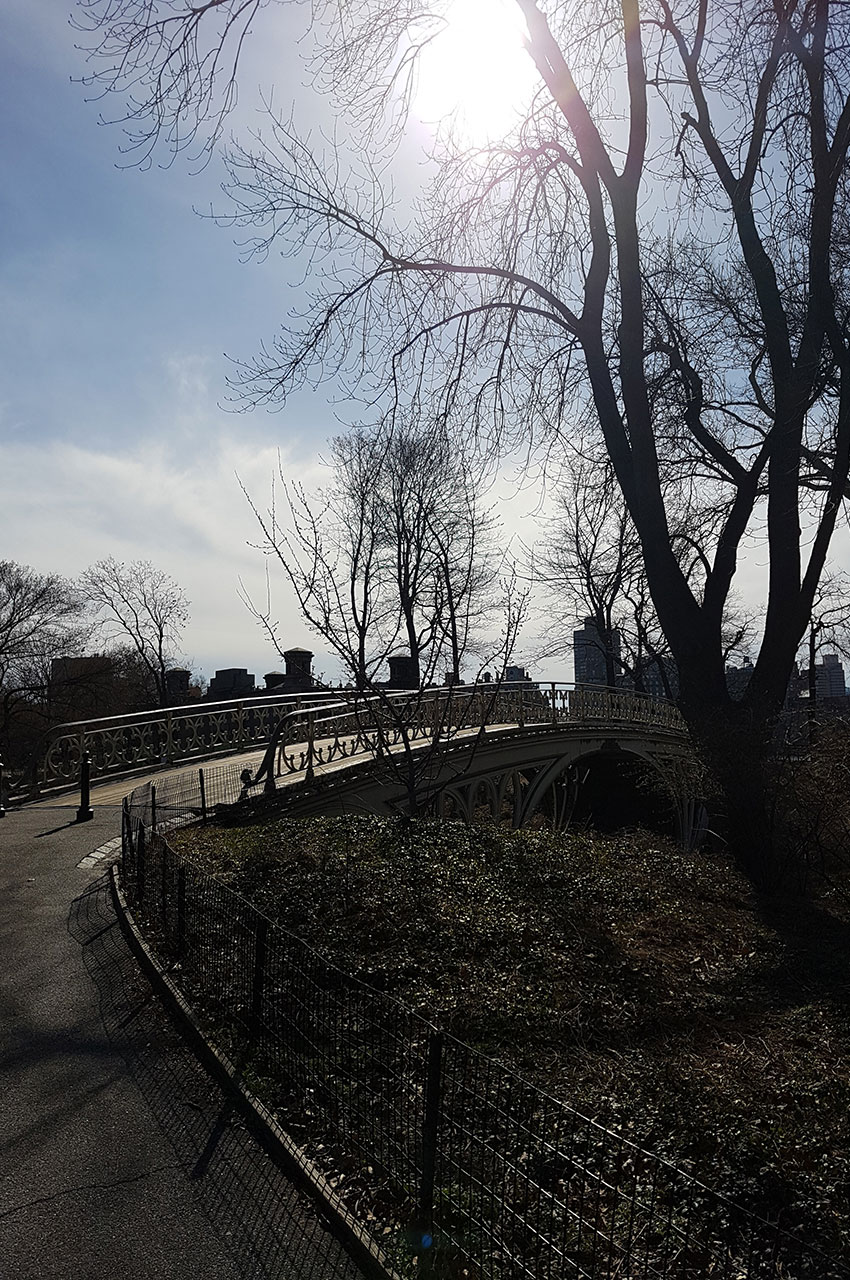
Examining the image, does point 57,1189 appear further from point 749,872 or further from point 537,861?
point 749,872

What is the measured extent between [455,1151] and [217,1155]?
1.31 metres

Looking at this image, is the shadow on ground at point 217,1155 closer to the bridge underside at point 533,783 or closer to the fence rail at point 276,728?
the fence rail at point 276,728

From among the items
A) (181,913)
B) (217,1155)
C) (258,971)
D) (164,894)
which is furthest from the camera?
(164,894)

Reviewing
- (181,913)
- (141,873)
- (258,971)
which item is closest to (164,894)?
(181,913)

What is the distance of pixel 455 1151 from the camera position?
14.4ft

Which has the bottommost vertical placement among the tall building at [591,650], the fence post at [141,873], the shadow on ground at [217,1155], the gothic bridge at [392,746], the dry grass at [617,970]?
the shadow on ground at [217,1155]

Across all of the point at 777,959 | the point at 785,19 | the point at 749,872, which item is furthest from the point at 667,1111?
the point at 785,19

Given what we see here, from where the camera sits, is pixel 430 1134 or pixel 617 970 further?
pixel 617 970

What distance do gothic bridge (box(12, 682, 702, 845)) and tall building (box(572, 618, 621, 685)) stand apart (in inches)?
406

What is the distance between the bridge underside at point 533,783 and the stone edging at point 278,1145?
634 centimetres

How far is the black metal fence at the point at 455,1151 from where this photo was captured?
11.6ft

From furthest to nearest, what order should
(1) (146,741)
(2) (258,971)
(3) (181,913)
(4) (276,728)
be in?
(1) (146,741) → (4) (276,728) → (3) (181,913) → (2) (258,971)

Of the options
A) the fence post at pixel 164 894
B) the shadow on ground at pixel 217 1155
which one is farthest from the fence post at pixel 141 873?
the shadow on ground at pixel 217 1155

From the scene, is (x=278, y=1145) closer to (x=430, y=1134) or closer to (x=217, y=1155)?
(x=217, y=1155)
